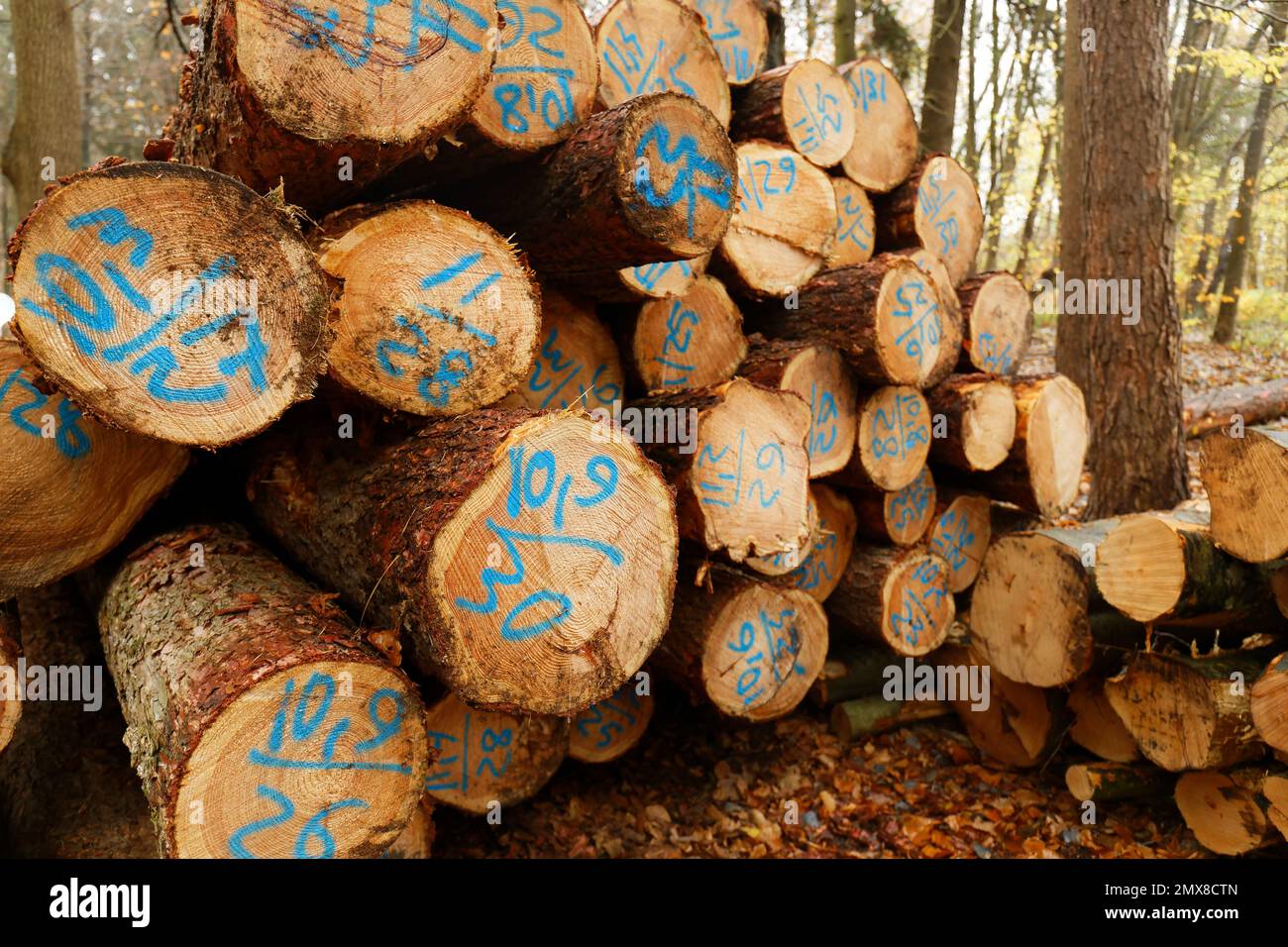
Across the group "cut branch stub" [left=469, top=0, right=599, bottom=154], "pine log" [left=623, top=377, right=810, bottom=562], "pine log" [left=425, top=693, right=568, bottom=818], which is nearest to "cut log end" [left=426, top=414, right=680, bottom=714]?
"pine log" [left=623, top=377, right=810, bottom=562]

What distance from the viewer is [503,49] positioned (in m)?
2.70

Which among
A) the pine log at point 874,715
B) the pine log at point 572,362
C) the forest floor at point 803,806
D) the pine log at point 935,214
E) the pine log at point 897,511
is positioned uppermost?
the pine log at point 935,214

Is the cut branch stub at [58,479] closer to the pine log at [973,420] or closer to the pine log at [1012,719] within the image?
the pine log at [973,420]

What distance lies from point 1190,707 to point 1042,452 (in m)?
1.35

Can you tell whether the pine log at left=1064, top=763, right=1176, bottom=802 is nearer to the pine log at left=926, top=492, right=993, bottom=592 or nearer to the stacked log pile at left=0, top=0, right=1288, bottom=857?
the stacked log pile at left=0, top=0, right=1288, bottom=857

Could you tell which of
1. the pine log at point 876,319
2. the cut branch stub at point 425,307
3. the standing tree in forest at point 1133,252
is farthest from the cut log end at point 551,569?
the standing tree in forest at point 1133,252

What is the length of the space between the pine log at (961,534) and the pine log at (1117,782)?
3.16 feet

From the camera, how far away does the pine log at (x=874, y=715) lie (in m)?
3.79

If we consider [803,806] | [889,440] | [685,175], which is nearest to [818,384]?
[889,440]

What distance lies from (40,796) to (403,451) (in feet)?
5.40

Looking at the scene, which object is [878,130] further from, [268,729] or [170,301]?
[268,729]

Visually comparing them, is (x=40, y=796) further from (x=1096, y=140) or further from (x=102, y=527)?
(x=1096, y=140)

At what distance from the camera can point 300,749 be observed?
1846mm
